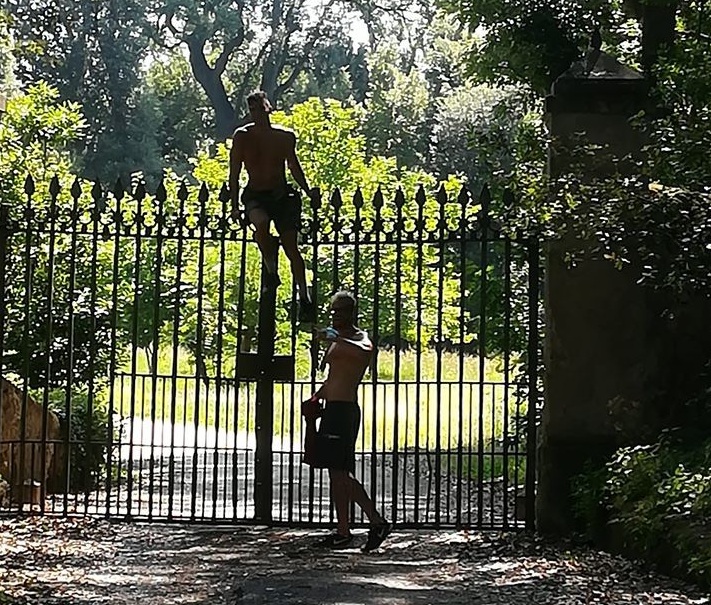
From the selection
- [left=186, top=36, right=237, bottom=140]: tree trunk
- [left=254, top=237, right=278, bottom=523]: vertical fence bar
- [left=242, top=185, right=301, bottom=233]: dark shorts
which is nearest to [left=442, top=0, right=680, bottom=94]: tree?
[left=242, top=185, right=301, bottom=233]: dark shorts

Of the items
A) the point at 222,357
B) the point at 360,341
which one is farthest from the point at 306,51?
the point at 360,341

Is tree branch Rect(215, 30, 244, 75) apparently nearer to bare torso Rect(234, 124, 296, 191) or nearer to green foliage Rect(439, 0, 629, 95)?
green foliage Rect(439, 0, 629, 95)

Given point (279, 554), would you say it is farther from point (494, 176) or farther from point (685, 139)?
point (685, 139)

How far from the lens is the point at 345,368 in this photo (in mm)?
8430

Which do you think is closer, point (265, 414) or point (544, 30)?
point (265, 414)

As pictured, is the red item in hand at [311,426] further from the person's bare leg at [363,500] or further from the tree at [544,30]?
the tree at [544,30]

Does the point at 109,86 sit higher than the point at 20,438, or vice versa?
the point at 109,86

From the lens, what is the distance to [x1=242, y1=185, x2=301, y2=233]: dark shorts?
9.46 metres

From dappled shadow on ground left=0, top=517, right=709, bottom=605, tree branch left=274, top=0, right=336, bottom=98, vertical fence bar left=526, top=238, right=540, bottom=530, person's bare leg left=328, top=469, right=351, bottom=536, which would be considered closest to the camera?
dappled shadow on ground left=0, top=517, right=709, bottom=605

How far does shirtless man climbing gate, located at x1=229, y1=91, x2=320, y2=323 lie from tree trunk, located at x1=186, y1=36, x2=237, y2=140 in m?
31.2

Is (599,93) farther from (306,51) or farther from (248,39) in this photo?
(248,39)

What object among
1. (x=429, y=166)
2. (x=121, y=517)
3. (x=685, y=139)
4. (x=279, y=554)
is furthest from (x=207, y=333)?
A: (x=429, y=166)

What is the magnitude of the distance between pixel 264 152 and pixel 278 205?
49 centimetres

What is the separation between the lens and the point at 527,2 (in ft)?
45.5
